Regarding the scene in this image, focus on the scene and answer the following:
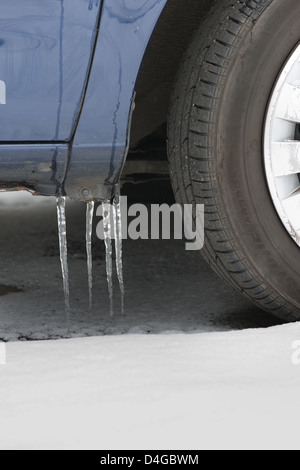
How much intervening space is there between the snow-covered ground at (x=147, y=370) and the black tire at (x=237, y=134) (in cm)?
20

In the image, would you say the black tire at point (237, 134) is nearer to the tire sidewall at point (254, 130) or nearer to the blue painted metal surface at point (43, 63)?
the tire sidewall at point (254, 130)

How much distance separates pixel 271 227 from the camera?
2.04 meters

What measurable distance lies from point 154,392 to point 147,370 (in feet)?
0.38

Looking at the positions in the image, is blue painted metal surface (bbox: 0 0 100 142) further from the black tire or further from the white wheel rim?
the white wheel rim

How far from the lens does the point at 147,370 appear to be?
1.71m

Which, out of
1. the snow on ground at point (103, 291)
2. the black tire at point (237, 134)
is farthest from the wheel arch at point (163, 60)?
Answer: the snow on ground at point (103, 291)

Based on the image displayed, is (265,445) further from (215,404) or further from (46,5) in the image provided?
(46,5)

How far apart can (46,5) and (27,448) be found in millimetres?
1007

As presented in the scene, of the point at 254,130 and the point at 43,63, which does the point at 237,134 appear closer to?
the point at 254,130

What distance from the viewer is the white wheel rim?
6.50ft

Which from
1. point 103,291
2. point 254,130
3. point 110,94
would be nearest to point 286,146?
point 254,130


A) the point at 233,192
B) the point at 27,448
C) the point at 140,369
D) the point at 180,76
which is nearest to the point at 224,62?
the point at 180,76

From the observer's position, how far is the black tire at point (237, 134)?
1966 millimetres
